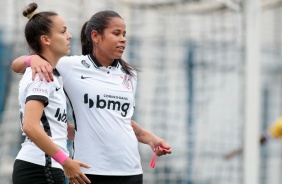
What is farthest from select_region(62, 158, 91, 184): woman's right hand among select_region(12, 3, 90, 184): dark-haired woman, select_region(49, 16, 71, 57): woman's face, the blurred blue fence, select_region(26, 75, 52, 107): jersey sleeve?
the blurred blue fence

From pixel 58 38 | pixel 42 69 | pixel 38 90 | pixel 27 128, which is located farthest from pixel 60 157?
pixel 58 38

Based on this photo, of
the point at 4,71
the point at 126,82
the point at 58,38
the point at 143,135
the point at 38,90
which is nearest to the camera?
the point at 38,90

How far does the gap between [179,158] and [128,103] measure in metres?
4.72

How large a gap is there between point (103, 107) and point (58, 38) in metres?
0.41

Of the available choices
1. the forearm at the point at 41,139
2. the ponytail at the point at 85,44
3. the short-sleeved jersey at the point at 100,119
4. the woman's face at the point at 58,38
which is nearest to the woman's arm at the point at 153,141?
the short-sleeved jersey at the point at 100,119

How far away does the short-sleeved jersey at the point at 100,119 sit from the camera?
4379 mm

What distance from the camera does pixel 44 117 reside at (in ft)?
13.5

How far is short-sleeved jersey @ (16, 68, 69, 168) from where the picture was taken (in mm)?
4117

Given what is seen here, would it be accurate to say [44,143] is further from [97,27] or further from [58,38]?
[97,27]

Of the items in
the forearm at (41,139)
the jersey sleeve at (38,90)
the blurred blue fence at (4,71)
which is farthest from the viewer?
the blurred blue fence at (4,71)

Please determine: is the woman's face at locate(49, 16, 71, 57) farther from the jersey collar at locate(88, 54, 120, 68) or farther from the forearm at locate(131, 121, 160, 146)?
the forearm at locate(131, 121, 160, 146)

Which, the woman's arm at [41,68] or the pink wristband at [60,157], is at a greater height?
the woman's arm at [41,68]

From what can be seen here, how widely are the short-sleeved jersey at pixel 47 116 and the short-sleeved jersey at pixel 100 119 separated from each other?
0.58 ft

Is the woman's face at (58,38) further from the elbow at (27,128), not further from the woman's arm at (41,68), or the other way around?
the elbow at (27,128)
